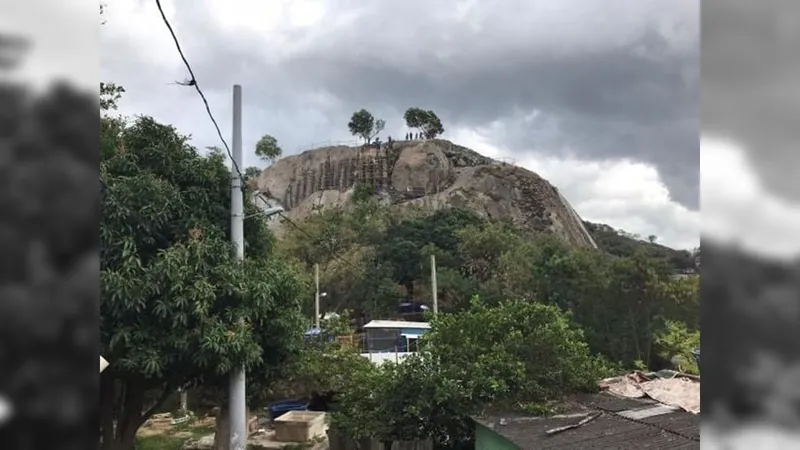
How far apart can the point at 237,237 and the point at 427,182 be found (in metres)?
28.6

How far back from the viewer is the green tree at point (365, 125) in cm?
3419

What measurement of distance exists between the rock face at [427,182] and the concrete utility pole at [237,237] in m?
22.5

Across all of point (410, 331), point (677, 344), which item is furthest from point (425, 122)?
point (677, 344)

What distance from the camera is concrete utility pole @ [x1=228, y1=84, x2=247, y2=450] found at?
14.3 ft

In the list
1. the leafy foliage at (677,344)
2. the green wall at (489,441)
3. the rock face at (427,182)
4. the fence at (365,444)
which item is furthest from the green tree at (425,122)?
the green wall at (489,441)

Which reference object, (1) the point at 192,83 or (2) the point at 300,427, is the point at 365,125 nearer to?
(2) the point at 300,427

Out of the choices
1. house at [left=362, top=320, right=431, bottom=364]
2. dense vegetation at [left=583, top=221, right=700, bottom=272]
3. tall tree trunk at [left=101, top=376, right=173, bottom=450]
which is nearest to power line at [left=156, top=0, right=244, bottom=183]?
tall tree trunk at [left=101, top=376, right=173, bottom=450]

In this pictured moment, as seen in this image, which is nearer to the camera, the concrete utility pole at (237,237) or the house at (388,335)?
the concrete utility pole at (237,237)

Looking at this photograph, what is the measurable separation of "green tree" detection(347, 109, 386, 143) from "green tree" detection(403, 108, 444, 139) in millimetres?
1990

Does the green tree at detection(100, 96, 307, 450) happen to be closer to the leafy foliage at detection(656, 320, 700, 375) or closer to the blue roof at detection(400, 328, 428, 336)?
the leafy foliage at detection(656, 320, 700, 375)

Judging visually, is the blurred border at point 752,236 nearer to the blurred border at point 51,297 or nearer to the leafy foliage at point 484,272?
the blurred border at point 51,297

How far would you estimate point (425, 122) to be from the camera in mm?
33531

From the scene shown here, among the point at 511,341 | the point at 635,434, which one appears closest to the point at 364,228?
the point at 511,341

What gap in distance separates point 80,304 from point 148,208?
3.63 metres
